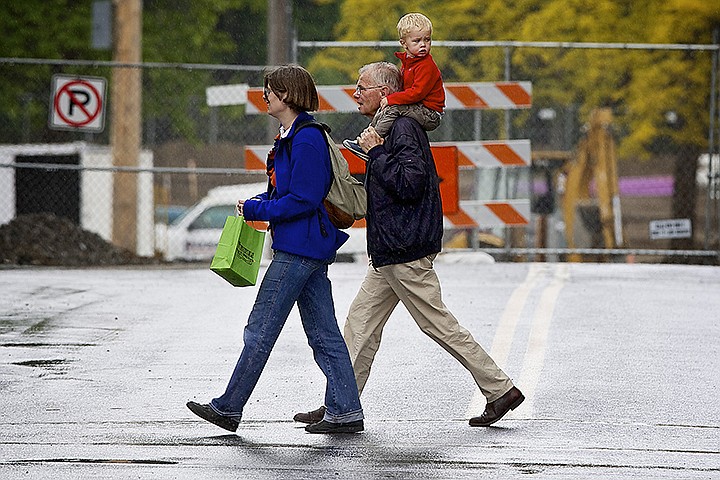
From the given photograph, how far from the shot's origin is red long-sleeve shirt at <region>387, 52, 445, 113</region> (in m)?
7.08

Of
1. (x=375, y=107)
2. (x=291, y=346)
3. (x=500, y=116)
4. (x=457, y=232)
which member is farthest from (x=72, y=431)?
(x=500, y=116)

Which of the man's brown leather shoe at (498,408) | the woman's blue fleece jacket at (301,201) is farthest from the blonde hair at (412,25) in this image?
the man's brown leather shoe at (498,408)

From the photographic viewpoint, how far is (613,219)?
24.0 metres

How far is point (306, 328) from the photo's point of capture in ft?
23.4

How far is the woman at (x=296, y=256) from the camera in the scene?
680 cm

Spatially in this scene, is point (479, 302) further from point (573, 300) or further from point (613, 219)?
point (613, 219)

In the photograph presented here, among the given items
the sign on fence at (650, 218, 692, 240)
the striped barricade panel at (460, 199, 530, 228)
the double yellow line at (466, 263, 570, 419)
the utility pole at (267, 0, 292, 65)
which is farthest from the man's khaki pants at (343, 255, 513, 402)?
the sign on fence at (650, 218, 692, 240)

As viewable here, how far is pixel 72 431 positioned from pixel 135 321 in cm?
383

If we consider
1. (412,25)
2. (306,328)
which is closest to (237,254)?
(306,328)

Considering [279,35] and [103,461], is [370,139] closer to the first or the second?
[103,461]

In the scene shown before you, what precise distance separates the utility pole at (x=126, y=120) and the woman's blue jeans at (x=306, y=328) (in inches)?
633

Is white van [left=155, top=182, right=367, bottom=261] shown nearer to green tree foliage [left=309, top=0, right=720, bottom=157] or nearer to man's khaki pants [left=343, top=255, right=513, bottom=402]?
green tree foliage [left=309, top=0, right=720, bottom=157]

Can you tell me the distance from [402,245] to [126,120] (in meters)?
16.5

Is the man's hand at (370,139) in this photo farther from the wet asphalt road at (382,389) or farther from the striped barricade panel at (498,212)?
the striped barricade panel at (498,212)
